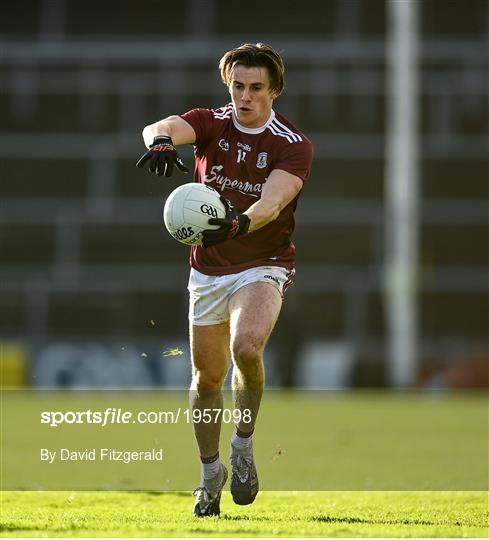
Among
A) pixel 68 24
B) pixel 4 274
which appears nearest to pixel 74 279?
pixel 4 274

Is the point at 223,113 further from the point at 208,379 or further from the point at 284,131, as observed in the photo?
the point at 208,379

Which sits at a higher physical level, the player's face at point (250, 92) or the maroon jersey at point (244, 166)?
the player's face at point (250, 92)

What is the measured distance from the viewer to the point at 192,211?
5.92m

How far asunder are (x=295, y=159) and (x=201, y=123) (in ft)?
1.70

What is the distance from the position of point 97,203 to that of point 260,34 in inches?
196

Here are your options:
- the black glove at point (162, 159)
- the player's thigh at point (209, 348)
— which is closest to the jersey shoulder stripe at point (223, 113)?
the black glove at point (162, 159)

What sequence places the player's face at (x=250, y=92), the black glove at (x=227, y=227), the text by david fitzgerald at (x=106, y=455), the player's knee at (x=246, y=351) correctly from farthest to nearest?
the text by david fitzgerald at (x=106, y=455), the player's face at (x=250, y=92), the player's knee at (x=246, y=351), the black glove at (x=227, y=227)

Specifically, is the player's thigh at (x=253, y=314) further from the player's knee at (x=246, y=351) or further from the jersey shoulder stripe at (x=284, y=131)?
the jersey shoulder stripe at (x=284, y=131)

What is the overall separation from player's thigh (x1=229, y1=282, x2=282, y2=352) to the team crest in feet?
1.97

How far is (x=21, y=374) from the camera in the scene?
21.5 metres

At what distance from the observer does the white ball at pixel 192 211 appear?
5914 mm

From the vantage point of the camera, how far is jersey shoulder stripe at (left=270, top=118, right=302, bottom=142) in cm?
647

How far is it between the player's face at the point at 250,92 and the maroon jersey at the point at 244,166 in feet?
0.39

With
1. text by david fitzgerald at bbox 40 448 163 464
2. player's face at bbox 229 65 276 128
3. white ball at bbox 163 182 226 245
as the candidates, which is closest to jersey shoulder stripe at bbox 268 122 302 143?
player's face at bbox 229 65 276 128
